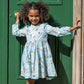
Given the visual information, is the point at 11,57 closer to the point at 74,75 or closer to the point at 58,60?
the point at 58,60

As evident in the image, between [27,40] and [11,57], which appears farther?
[11,57]

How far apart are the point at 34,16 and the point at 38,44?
336 mm

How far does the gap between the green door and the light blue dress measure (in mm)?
207

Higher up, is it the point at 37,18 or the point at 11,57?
the point at 37,18

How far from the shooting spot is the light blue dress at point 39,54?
277cm

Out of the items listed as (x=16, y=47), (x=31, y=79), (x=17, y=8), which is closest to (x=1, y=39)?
(x=16, y=47)

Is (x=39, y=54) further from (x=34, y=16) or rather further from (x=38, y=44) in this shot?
(x=34, y=16)

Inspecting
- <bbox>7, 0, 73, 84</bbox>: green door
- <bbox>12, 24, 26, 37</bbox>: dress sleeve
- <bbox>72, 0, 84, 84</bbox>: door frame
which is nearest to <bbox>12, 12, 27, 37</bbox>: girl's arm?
<bbox>12, 24, 26, 37</bbox>: dress sleeve

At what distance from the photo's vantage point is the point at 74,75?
296 cm

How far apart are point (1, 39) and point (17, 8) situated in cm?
45

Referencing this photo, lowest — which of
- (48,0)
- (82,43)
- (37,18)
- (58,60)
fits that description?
(58,60)

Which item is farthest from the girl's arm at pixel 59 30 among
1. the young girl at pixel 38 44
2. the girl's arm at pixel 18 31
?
the girl's arm at pixel 18 31

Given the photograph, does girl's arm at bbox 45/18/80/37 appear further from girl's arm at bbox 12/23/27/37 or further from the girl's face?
girl's arm at bbox 12/23/27/37

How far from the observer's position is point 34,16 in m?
2.80
